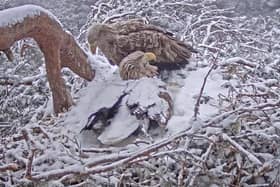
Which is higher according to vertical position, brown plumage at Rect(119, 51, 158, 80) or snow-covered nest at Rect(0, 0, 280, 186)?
brown plumage at Rect(119, 51, 158, 80)

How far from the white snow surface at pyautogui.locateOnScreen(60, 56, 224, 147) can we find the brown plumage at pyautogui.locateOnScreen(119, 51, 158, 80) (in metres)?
0.03

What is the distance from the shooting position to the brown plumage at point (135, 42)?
1925 millimetres

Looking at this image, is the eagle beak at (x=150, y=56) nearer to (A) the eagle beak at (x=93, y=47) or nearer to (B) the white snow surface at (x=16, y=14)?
(A) the eagle beak at (x=93, y=47)

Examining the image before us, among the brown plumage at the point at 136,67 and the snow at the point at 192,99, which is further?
the brown plumage at the point at 136,67

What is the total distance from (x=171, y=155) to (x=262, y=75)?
78 cm

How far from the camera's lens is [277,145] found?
4.59 ft

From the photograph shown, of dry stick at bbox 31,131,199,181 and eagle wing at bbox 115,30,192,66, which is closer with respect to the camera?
dry stick at bbox 31,131,199,181

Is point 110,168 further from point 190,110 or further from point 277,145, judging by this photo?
point 190,110

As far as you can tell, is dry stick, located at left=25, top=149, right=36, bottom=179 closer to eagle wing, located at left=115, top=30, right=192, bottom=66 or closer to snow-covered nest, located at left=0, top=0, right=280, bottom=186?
snow-covered nest, located at left=0, top=0, right=280, bottom=186


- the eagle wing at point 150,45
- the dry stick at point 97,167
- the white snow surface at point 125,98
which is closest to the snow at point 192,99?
the white snow surface at point 125,98

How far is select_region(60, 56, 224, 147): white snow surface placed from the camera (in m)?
1.59

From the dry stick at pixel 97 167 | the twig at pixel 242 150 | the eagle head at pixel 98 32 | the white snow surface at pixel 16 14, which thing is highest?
the white snow surface at pixel 16 14

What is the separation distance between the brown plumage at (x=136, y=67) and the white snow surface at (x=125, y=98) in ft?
0.09

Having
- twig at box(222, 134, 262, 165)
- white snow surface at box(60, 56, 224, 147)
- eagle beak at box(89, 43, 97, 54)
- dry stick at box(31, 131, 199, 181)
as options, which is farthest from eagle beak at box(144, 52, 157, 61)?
dry stick at box(31, 131, 199, 181)
